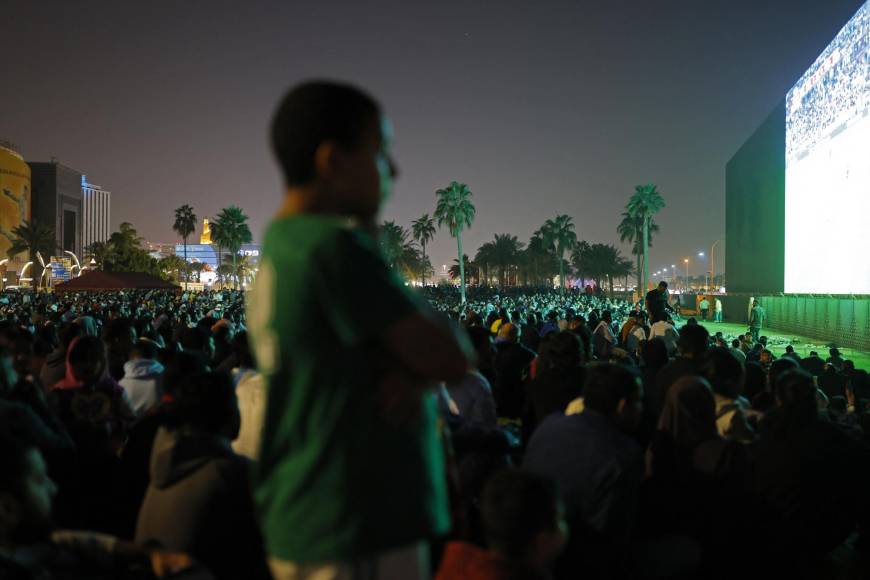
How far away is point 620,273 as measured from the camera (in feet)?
362

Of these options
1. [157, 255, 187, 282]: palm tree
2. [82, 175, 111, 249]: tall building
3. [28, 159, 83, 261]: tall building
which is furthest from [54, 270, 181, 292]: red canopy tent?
[82, 175, 111, 249]: tall building

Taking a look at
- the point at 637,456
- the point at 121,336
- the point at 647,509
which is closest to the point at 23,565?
the point at 637,456

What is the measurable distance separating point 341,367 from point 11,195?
364 ft

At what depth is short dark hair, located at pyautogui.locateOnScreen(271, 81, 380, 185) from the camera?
4.68ft

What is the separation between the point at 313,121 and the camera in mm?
1421

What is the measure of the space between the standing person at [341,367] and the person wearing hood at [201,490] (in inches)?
54.2

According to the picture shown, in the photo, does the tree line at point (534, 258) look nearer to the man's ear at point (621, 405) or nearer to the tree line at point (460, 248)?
the tree line at point (460, 248)

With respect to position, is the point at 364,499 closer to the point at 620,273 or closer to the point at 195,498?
the point at 195,498

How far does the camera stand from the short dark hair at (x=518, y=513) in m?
2.07

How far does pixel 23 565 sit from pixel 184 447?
0.80 m

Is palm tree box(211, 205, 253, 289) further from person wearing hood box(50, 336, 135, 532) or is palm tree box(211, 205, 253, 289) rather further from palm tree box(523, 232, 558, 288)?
person wearing hood box(50, 336, 135, 532)

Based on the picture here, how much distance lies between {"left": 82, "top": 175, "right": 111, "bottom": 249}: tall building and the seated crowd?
16062 centimetres

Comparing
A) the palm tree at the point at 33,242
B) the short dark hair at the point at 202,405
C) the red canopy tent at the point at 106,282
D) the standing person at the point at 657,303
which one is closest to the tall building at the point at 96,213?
the palm tree at the point at 33,242

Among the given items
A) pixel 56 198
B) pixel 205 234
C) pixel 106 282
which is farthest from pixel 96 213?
pixel 106 282
